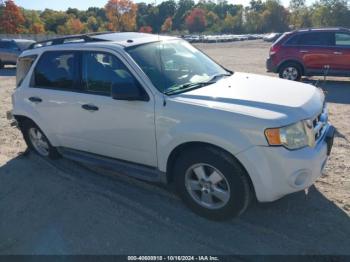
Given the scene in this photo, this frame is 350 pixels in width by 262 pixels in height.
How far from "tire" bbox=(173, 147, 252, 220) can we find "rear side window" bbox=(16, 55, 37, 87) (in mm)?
2935

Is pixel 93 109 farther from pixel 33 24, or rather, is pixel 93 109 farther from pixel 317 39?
pixel 33 24

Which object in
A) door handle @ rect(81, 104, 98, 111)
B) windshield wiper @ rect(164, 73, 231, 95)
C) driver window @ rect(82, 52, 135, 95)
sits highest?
driver window @ rect(82, 52, 135, 95)

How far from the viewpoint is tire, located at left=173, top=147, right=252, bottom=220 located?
137 inches

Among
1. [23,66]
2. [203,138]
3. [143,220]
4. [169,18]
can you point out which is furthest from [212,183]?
[169,18]

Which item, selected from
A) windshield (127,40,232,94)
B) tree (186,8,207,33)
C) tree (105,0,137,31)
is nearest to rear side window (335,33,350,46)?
windshield (127,40,232,94)

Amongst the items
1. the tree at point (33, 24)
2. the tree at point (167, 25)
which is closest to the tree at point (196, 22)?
the tree at point (167, 25)

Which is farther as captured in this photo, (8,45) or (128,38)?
(8,45)

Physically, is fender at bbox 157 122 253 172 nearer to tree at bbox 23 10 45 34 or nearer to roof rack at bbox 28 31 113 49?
roof rack at bbox 28 31 113 49

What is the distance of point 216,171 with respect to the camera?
3.61 m

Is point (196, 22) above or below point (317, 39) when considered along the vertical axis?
above

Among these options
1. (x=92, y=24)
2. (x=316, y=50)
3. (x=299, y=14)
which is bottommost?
(x=316, y=50)

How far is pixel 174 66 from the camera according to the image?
14.0 ft

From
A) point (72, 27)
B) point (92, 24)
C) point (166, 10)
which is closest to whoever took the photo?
point (72, 27)

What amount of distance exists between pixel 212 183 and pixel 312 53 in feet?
30.1
